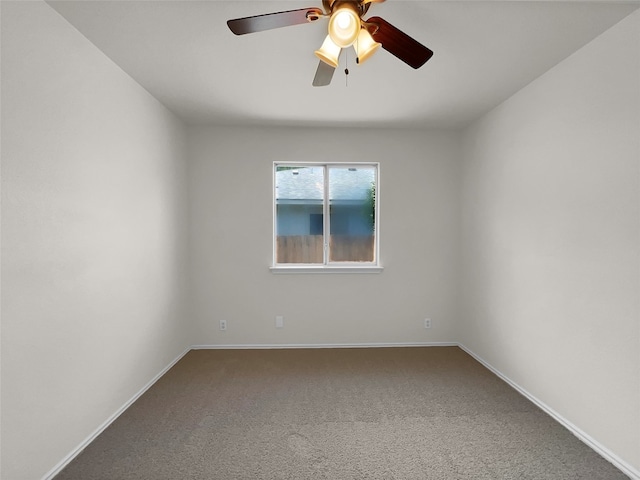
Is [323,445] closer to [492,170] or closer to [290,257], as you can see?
[290,257]

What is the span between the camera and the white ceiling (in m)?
1.78

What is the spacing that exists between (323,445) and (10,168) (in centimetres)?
216

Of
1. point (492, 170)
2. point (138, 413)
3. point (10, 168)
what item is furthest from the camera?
point (492, 170)

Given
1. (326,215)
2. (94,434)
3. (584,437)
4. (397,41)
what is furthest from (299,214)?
(584,437)

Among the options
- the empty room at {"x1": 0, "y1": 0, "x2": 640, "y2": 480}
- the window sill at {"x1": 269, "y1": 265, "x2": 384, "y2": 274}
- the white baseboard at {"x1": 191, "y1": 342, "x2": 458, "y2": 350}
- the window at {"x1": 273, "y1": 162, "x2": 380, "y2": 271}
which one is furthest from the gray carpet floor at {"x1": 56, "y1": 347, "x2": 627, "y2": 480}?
the window at {"x1": 273, "y1": 162, "x2": 380, "y2": 271}

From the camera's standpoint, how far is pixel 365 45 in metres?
1.63

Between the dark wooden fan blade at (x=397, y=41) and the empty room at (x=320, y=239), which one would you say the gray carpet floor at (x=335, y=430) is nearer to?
the empty room at (x=320, y=239)

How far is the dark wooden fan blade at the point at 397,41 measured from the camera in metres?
1.49

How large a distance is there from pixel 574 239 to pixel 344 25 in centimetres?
193

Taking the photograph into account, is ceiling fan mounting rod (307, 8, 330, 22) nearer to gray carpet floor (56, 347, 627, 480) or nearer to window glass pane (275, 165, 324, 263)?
gray carpet floor (56, 347, 627, 480)

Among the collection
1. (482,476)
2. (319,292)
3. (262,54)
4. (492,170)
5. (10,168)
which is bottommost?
(482,476)

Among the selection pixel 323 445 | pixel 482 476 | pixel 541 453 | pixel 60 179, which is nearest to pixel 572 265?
pixel 541 453

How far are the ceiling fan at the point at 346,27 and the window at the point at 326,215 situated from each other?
2.25m

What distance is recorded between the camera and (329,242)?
3.91 meters
